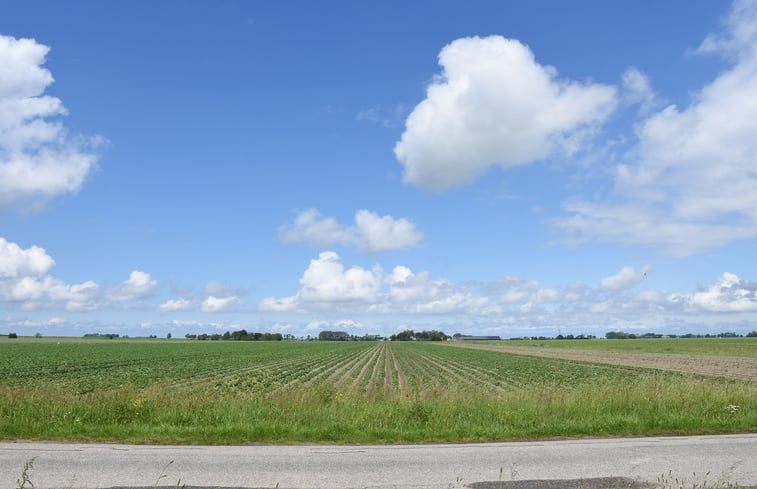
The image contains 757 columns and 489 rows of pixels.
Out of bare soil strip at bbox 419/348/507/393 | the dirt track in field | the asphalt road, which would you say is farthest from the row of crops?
the dirt track in field

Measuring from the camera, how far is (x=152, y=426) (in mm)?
13156

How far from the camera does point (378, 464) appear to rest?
10023 millimetres

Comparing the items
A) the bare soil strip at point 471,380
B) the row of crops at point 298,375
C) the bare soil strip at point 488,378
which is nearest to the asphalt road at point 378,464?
the row of crops at point 298,375

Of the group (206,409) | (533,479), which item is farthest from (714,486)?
(206,409)

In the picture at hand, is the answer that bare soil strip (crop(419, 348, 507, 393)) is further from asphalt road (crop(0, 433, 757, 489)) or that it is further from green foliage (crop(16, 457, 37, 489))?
green foliage (crop(16, 457, 37, 489))

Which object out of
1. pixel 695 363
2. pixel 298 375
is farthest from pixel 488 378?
pixel 695 363

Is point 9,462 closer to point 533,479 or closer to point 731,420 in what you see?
point 533,479

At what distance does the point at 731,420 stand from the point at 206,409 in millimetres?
13862

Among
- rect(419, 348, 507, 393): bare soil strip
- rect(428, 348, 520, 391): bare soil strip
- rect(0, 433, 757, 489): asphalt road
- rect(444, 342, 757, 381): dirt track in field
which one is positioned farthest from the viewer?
rect(444, 342, 757, 381): dirt track in field

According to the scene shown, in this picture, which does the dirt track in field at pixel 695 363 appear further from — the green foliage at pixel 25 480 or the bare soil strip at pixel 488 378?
the green foliage at pixel 25 480

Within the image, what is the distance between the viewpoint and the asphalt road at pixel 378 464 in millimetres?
8812

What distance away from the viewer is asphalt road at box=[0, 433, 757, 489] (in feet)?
28.9

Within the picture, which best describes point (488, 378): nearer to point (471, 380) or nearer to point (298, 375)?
point (471, 380)

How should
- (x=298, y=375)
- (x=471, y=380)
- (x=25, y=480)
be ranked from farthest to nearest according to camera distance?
1. (x=298, y=375)
2. (x=471, y=380)
3. (x=25, y=480)
